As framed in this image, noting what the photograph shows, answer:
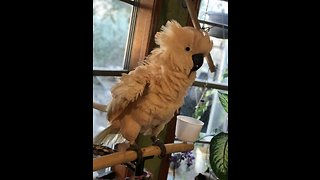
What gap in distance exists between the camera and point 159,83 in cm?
96

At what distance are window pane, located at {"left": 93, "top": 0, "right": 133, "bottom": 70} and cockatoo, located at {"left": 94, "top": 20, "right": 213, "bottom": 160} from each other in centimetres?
29

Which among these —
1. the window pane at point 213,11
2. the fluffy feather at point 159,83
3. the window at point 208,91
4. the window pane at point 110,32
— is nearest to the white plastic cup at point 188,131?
the fluffy feather at point 159,83

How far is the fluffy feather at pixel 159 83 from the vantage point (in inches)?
36.6

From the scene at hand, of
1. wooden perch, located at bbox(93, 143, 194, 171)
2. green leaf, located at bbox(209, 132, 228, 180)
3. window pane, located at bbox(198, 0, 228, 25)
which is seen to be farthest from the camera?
window pane, located at bbox(198, 0, 228, 25)

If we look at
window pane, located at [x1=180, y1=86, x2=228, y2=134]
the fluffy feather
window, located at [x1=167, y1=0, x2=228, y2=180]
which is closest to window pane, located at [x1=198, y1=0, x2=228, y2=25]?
window, located at [x1=167, y1=0, x2=228, y2=180]

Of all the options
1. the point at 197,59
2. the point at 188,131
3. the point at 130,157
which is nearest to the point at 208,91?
the point at 188,131

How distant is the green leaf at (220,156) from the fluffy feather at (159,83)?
0.38 m

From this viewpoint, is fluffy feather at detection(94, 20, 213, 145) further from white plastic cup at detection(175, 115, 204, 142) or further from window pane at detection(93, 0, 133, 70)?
window pane at detection(93, 0, 133, 70)

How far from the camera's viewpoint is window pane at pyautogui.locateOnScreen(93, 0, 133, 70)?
1.17m
